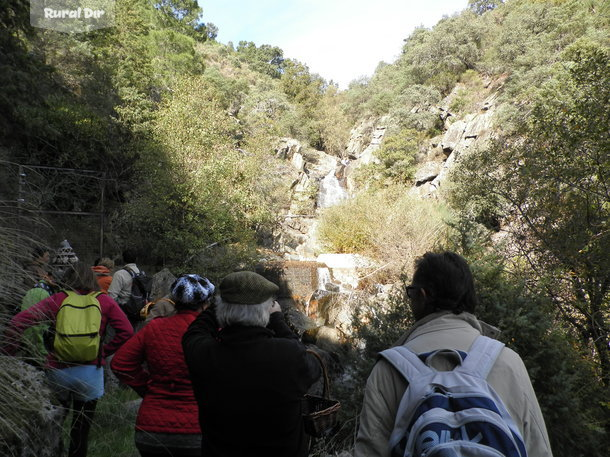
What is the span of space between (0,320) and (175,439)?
3.78ft

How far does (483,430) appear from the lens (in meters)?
1.26

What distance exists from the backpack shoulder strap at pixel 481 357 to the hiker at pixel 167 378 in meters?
1.58

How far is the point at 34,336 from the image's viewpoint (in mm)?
2816

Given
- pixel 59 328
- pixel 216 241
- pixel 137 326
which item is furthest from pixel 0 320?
pixel 216 241

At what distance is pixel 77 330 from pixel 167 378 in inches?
37.9

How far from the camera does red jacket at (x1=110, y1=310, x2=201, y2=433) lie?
2393 mm

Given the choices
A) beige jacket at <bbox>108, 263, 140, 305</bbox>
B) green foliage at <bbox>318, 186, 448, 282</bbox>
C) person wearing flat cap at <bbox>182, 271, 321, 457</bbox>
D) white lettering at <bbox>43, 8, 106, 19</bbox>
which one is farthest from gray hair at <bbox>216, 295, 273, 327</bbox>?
white lettering at <bbox>43, 8, 106, 19</bbox>

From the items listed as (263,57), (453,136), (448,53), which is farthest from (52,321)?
(263,57)

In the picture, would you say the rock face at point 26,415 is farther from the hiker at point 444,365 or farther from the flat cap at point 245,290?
the hiker at point 444,365

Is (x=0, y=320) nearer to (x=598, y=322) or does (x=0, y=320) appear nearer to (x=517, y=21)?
(x=598, y=322)

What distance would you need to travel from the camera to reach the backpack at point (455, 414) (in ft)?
4.10

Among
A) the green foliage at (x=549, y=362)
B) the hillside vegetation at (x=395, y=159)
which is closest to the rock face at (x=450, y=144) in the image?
the hillside vegetation at (x=395, y=159)

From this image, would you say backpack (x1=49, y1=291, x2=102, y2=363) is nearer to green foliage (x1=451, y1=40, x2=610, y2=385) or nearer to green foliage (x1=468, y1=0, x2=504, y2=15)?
green foliage (x1=451, y1=40, x2=610, y2=385)

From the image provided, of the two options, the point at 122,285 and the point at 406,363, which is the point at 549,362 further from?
the point at 122,285
